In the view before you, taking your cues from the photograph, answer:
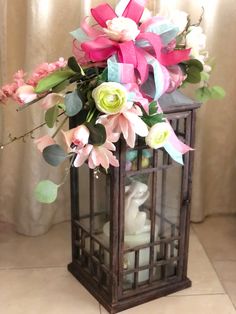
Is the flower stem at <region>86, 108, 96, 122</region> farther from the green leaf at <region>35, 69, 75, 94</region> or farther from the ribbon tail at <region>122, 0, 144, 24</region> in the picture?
the ribbon tail at <region>122, 0, 144, 24</region>

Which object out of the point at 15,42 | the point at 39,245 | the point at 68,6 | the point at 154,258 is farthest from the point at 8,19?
the point at 154,258

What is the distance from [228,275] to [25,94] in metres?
0.80

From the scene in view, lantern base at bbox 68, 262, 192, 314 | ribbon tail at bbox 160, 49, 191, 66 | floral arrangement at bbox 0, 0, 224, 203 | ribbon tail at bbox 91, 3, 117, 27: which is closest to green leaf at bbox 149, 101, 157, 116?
floral arrangement at bbox 0, 0, 224, 203

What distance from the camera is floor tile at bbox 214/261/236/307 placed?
54.8 inches

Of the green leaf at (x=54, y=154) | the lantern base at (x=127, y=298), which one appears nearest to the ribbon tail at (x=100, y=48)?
the green leaf at (x=54, y=154)

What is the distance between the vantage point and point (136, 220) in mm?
1291

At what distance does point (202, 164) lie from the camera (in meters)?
1.76

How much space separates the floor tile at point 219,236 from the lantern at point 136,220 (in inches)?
8.8

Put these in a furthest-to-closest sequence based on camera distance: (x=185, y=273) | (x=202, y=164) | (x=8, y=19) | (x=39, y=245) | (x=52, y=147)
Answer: (x=202, y=164)
(x=39, y=245)
(x=8, y=19)
(x=185, y=273)
(x=52, y=147)

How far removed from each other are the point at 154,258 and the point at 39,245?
451mm

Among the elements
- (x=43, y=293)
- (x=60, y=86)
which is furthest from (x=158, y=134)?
(x=43, y=293)

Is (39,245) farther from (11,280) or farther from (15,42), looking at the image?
(15,42)

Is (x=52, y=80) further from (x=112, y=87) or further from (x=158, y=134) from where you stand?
(x=158, y=134)

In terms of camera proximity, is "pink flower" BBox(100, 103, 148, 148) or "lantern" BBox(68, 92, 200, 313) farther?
"lantern" BBox(68, 92, 200, 313)
